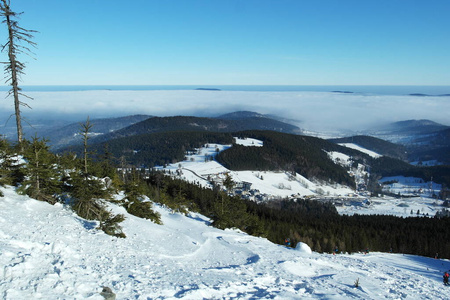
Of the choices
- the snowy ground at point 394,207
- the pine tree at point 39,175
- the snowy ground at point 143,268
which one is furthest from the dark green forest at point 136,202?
the snowy ground at point 394,207

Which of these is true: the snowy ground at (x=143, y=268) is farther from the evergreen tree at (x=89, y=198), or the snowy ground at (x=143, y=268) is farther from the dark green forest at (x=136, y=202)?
the dark green forest at (x=136, y=202)

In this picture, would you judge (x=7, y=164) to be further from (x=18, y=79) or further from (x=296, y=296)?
(x=296, y=296)

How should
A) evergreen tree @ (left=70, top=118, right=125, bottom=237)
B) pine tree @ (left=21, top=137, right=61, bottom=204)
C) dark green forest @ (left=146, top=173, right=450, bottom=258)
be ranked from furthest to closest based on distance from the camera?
dark green forest @ (left=146, top=173, right=450, bottom=258) < evergreen tree @ (left=70, top=118, right=125, bottom=237) < pine tree @ (left=21, top=137, right=61, bottom=204)

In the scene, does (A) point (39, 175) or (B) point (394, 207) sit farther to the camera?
(B) point (394, 207)

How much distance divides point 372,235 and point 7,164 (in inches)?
3508

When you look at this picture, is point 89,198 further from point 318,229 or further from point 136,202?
point 318,229

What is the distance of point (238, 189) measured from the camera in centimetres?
17225

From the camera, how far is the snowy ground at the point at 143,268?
10632 mm

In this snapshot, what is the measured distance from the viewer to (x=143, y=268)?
45.4ft

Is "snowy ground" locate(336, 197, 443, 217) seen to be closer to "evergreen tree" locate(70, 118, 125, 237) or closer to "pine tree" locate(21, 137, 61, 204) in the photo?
"evergreen tree" locate(70, 118, 125, 237)

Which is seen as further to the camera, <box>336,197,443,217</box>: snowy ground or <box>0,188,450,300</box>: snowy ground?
<box>336,197,443,217</box>: snowy ground

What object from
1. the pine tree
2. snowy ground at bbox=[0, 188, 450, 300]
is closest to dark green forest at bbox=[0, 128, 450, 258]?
the pine tree

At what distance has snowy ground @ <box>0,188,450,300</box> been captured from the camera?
34.9 feet

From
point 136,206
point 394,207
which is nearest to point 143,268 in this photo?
point 136,206
